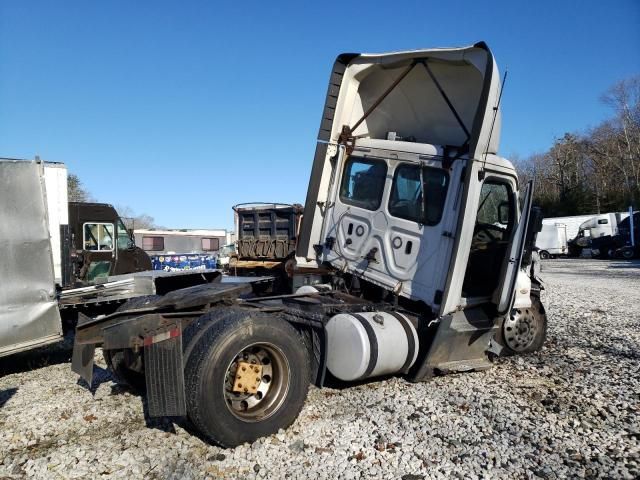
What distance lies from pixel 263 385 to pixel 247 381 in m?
0.19

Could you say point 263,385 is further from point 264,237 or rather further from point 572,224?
point 572,224

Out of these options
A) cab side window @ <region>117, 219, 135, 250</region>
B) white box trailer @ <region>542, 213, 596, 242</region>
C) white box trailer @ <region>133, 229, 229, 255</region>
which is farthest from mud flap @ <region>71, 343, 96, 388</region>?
white box trailer @ <region>542, 213, 596, 242</region>

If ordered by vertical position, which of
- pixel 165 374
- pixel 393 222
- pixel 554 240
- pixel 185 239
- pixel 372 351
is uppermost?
pixel 393 222

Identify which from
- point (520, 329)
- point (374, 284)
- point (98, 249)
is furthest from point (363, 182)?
point (98, 249)

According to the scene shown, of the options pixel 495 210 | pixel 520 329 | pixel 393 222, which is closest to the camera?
pixel 393 222

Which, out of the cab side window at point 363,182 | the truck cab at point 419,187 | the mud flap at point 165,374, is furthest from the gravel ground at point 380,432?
the cab side window at point 363,182

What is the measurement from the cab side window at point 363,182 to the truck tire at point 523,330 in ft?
7.75

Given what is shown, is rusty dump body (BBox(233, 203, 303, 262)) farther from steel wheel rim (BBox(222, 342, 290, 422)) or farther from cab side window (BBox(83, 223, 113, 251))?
steel wheel rim (BBox(222, 342, 290, 422))

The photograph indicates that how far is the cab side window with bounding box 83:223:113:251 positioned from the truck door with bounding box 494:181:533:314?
963cm

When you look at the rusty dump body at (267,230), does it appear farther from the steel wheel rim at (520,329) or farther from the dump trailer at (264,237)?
the steel wheel rim at (520,329)

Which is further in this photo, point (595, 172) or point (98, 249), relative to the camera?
point (595, 172)

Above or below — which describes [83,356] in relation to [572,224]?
above

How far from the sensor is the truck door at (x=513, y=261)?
561 cm

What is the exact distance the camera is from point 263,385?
4062 millimetres
